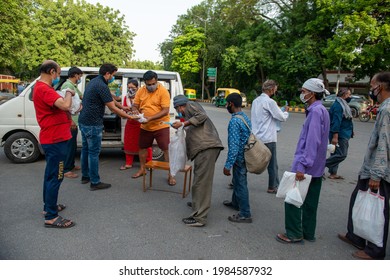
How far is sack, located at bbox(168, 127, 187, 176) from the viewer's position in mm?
4355

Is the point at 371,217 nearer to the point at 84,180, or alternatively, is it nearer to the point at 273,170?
the point at 273,170

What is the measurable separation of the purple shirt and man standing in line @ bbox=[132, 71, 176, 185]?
2.52 meters

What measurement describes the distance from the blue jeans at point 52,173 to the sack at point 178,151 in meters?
1.45

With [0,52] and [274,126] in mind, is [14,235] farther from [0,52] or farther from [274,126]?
[0,52]

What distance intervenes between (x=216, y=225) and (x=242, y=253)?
0.73 m

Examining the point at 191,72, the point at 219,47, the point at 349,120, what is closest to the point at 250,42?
the point at 219,47

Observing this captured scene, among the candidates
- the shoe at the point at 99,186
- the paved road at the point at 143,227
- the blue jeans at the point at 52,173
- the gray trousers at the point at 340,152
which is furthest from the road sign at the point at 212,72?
the blue jeans at the point at 52,173

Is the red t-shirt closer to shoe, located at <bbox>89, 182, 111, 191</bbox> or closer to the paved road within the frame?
the paved road

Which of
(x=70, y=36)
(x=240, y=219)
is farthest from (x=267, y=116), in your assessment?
(x=70, y=36)

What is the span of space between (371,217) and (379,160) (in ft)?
1.90

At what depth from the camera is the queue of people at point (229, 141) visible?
10.4 ft

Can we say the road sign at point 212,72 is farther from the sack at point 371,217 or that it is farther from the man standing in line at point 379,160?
the sack at point 371,217

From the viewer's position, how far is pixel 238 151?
3.86 m

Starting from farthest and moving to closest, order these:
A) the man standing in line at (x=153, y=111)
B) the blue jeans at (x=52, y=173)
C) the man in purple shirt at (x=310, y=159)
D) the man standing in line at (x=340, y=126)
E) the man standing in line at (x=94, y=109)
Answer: the man standing in line at (x=340, y=126)
the man standing in line at (x=153, y=111)
the man standing in line at (x=94, y=109)
the blue jeans at (x=52, y=173)
the man in purple shirt at (x=310, y=159)
